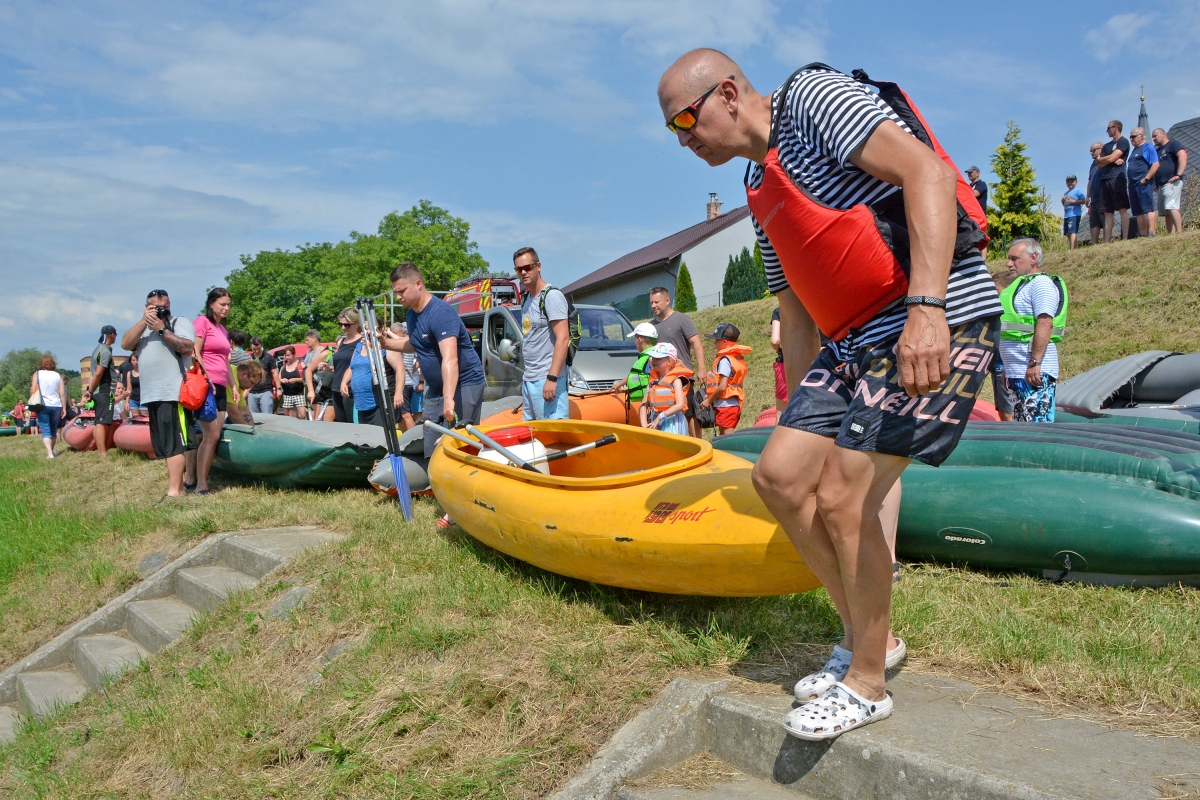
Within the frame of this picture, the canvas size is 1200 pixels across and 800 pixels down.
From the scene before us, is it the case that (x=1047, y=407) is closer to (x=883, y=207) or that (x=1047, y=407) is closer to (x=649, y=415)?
(x=649, y=415)

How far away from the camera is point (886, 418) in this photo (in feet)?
7.04

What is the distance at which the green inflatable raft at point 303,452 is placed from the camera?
7543 millimetres

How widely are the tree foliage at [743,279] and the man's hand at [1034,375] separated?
76.8 ft

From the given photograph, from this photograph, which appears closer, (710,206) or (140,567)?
(140,567)

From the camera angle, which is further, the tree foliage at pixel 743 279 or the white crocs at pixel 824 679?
the tree foliage at pixel 743 279

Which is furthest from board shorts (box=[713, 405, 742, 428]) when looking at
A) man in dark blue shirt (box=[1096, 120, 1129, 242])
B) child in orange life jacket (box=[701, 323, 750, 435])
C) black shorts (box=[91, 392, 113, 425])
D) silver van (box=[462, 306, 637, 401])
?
black shorts (box=[91, 392, 113, 425])

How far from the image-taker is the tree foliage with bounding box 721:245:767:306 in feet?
97.4

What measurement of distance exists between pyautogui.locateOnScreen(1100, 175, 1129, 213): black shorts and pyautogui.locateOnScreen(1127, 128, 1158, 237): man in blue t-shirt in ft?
0.50

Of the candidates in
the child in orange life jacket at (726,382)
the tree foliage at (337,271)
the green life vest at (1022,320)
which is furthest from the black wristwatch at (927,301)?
the tree foliage at (337,271)

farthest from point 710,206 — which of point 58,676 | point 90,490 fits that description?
point 58,676

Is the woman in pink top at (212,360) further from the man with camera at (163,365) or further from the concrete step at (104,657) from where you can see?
the concrete step at (104,657)

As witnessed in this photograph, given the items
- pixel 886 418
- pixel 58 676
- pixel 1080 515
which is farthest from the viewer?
pixel 58 676

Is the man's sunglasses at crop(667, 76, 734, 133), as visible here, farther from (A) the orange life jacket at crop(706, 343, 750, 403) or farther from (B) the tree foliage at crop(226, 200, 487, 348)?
(B) the tree foliage at crop(226, 200, 487, 348)

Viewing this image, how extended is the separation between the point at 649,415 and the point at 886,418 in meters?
5.26
